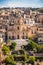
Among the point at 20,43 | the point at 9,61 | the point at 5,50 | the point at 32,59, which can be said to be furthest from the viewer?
the point at 20,43

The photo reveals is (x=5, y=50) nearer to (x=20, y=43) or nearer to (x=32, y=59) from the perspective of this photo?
(x=32, y=59)

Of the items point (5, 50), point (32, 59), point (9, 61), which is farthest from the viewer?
point (5, 50)

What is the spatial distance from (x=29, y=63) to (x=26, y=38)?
417 centimetres

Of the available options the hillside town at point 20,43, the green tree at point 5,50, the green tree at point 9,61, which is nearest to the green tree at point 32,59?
the hillside town at point 20,43

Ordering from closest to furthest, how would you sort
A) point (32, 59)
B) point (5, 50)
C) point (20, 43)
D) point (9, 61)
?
1. point (9, 61)
2. point (32, 59)
3. point (5, 50)
4. point (20, 43)

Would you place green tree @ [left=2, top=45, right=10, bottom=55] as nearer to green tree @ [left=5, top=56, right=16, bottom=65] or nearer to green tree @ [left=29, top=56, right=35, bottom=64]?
green tree @ [left=5, top=56, right=16, bottom=65]

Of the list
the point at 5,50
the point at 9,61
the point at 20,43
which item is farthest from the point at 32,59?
the point at 20,43

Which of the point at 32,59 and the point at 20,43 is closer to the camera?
the point at 32,59

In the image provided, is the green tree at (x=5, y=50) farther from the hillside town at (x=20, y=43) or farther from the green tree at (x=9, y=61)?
the green tree at (x=9, y=61)

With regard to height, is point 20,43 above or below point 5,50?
below

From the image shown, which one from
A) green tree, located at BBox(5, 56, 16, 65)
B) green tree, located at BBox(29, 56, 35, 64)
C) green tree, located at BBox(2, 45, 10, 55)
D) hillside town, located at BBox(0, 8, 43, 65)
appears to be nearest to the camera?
green tree, located at BBox(5, 56, 16, 65)

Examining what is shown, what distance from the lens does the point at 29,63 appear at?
10.4 metres

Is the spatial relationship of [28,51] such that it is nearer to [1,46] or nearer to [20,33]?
[1,46]

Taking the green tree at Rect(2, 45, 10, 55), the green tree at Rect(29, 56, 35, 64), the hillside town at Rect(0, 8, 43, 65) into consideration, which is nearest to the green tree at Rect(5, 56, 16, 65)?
the hillside town at Rect(0, 8, 43, 65)
